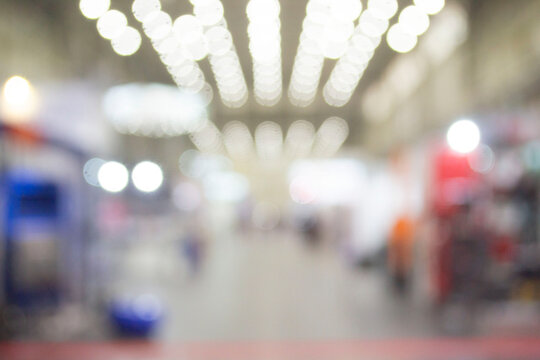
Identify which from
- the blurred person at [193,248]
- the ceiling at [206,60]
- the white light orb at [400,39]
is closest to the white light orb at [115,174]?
the ceiling at [206,60]

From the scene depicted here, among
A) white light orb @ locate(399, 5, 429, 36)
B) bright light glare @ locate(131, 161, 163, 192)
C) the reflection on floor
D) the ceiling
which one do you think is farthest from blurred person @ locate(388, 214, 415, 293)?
white light orb @ locate(399, 5, 429, 36)

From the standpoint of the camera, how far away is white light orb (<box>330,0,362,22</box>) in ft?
2.88

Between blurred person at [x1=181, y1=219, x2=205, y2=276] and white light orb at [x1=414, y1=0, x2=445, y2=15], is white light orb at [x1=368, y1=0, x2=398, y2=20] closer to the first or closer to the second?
white light orb at [x1=414, y1=0, x2=445, y2=15]

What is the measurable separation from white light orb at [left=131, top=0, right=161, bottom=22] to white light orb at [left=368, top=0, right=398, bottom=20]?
34 centimetres

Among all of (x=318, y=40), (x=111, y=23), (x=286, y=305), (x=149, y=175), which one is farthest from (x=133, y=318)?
(x=111, y=23)

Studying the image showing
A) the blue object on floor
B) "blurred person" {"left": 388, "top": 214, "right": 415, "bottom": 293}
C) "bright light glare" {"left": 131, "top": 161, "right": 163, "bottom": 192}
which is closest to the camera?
"bright light glare" {"left": 131, "top": 161, "right": 163, "bottom": 192}

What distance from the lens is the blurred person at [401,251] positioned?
21.5 feet

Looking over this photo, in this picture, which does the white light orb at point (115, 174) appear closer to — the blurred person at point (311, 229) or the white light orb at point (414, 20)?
the white light orb at point (414, 20)

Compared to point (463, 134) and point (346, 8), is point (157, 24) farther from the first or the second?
point (463, 134)

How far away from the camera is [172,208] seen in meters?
8.66

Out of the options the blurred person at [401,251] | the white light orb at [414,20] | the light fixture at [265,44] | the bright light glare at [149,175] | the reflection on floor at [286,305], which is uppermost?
the light fixture at [265,44]

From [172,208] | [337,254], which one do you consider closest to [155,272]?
[172,208]

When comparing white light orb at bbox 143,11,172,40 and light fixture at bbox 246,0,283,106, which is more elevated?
light fixture at bbox 246,0,283,106

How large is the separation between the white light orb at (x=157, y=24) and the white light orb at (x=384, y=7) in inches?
13.3
